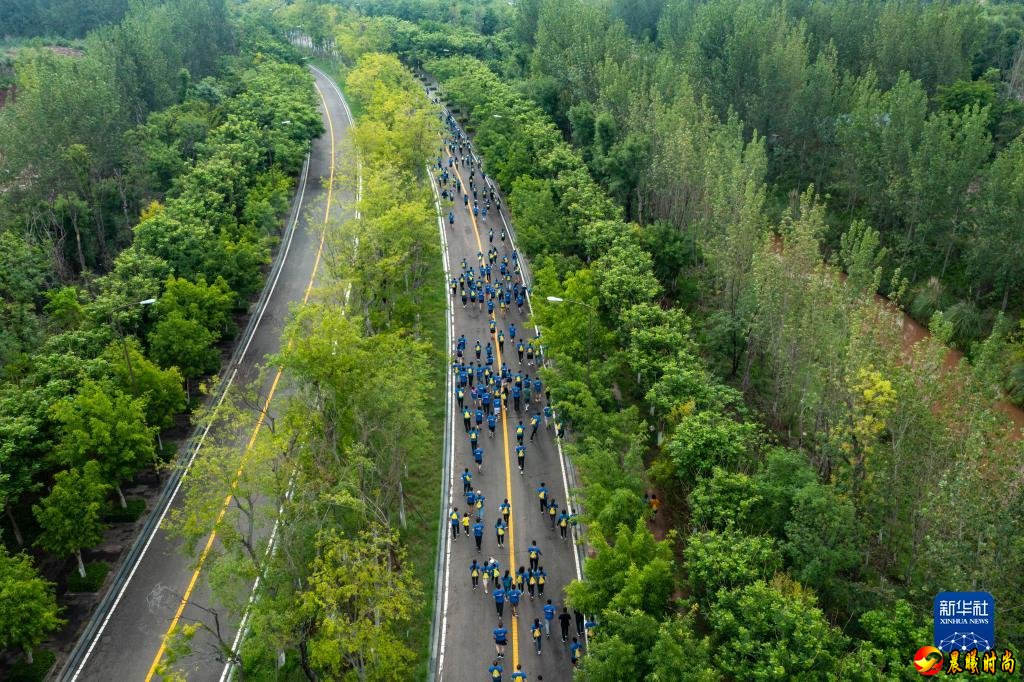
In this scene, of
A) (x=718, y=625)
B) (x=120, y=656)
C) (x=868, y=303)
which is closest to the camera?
(x=718, y=625)

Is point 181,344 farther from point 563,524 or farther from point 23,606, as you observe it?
point 563,524

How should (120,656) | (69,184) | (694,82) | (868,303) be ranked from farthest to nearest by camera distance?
(694,82) → (69,184) → (868,303) → (120,656)

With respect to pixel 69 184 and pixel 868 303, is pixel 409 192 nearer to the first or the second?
pixel 69 184

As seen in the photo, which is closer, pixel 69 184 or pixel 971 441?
pixel 971 441

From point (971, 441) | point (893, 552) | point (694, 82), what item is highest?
point (694, 82)

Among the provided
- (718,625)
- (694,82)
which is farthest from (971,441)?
(694,82)

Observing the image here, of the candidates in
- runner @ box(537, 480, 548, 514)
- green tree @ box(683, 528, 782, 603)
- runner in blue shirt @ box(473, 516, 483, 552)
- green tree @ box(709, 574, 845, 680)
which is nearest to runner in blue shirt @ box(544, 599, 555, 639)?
runner in blue shirt @ box(473, 516, 483, 552)
